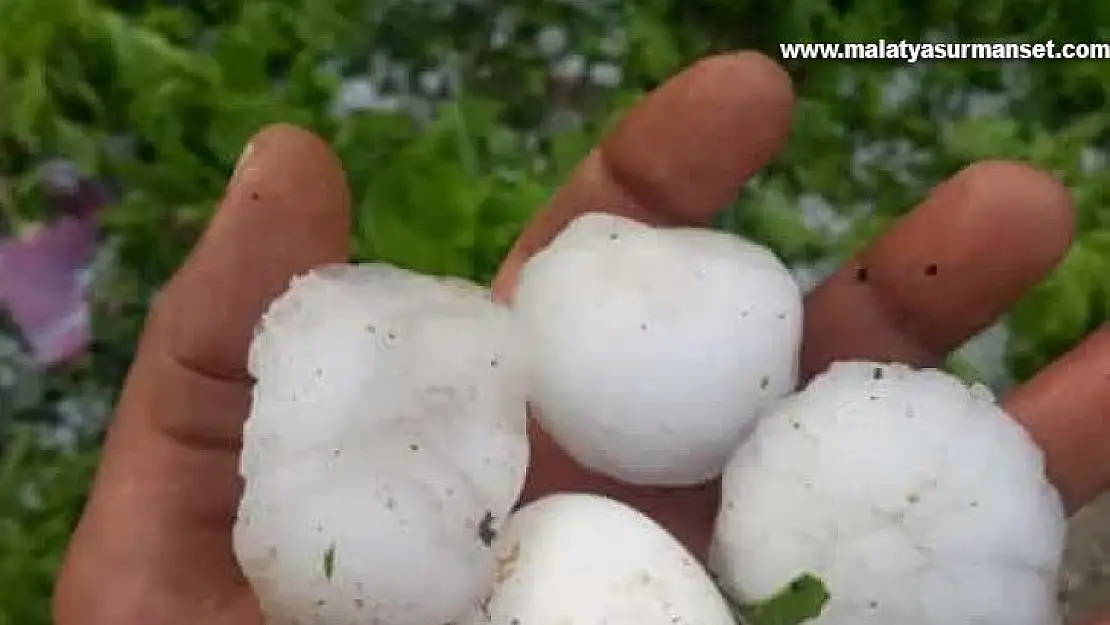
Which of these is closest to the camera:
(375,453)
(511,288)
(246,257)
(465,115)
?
(375,453)

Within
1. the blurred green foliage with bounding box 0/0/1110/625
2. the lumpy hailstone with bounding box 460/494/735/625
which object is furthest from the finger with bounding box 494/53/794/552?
the blurred green foliage with bounding box 0/0/1110/625

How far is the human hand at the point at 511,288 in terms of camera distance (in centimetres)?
92

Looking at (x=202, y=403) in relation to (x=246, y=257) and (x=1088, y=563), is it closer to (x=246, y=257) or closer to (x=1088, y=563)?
(x=246, y=257)

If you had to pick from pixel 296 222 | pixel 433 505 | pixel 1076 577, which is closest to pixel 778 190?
pixel 1076 577

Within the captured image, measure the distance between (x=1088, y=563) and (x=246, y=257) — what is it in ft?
2.34

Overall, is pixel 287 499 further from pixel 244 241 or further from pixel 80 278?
pixel 80 278

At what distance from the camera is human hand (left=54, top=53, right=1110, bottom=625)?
0.92 metres

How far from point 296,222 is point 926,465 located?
0.38 metres

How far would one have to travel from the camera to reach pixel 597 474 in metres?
0.94

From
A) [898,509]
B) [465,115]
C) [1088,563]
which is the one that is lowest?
[1088,563]

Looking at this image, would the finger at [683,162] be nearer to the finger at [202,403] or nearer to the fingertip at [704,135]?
the fingertip at [704,135]

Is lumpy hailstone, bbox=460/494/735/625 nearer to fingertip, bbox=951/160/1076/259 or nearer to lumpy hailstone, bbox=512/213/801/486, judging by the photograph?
lumpy hailstone, bbox=512/213/801/486

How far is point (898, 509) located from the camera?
81 cm

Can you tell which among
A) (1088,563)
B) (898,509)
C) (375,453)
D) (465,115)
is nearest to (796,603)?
(898,509)
